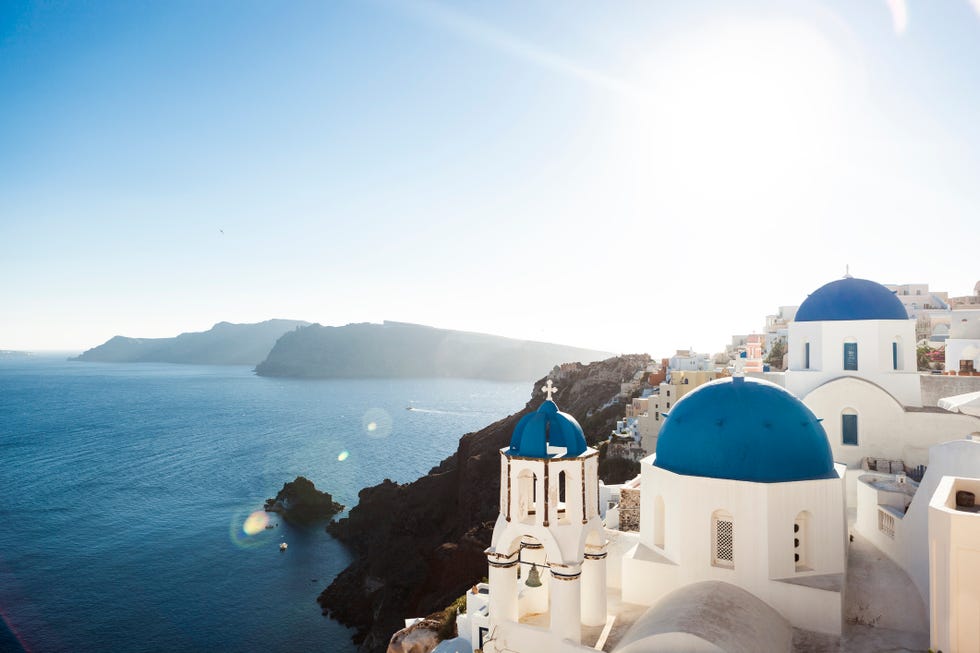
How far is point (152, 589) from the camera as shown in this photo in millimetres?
34875

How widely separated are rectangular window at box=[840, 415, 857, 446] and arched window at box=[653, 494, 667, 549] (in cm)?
880

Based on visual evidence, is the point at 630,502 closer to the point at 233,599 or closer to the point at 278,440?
the point at 233,599

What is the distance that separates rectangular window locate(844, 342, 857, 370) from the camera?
1794 centimetres

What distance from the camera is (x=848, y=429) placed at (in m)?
17.1

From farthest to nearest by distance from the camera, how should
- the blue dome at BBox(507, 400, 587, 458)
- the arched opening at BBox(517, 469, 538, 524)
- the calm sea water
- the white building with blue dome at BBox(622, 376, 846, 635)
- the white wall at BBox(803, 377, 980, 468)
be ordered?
the calm sea water, the white wall at BBox(803, 377, 980, 468), the white building with blue dome at BBox(622, 376, 846, 635), the arched opening at BBox(517, 469, 538, 524), the blue dome at BBox(507, 400, 587, 458)

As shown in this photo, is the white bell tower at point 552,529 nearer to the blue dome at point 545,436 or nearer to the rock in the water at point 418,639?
the blue dome at point 545,436

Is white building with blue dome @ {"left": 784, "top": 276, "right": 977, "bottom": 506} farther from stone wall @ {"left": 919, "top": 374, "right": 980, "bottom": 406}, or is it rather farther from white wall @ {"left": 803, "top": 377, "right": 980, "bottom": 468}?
stone wall @ {"left": 919, "top": 374, "right": 980, "bottom": 406}

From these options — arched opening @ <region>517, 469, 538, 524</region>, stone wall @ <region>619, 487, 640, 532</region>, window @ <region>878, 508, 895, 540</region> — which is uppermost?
arched opening @ <region>517, 469, 538, 524</region>

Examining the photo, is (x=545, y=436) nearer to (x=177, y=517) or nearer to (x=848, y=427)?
(x=848, y=427)

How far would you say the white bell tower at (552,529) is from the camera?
32.1 feet

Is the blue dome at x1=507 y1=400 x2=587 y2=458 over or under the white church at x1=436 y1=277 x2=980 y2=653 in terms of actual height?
over

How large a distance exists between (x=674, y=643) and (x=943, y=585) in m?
3.68

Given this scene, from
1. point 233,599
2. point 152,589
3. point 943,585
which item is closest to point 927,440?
point 943,585

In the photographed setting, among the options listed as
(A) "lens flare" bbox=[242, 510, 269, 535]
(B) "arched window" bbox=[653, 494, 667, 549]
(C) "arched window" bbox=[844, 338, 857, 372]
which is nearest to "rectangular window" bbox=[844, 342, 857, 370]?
(C) "arched window" bbox=[844, 338, 857, 372]
